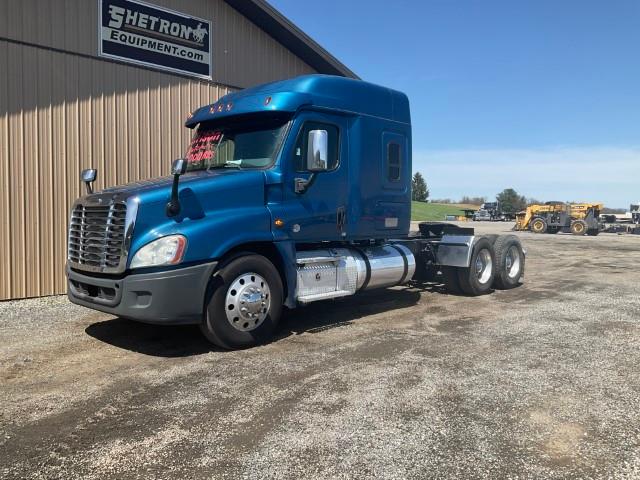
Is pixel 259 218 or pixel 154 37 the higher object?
pixel 154 37

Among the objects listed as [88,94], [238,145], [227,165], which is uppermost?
[88,94]

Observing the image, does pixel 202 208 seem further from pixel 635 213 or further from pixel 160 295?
pixel 635 213

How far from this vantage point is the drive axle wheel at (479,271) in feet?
31.8

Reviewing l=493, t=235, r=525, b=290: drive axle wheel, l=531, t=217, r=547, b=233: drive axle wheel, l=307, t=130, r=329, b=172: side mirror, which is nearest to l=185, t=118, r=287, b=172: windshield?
l=307, t=130, r=329, b=172: side mirror

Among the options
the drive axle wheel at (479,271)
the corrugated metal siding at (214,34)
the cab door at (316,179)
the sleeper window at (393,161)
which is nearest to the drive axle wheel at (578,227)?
the corrugated metal siding at (214,34)

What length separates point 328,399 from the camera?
444 centimetres

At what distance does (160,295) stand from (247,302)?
3.27 ft

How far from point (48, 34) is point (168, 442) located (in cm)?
780

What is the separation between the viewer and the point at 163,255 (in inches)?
211

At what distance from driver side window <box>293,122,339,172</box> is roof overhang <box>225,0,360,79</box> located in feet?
18.0

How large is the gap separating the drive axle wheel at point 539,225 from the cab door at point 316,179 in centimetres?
3485

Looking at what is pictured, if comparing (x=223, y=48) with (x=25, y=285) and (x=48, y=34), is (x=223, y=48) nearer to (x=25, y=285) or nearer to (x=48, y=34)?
(x=48, y=34)

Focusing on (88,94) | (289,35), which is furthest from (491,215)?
(88,94)

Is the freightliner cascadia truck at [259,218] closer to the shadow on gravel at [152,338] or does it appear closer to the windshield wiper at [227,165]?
the windshield wiper at [227,165]
